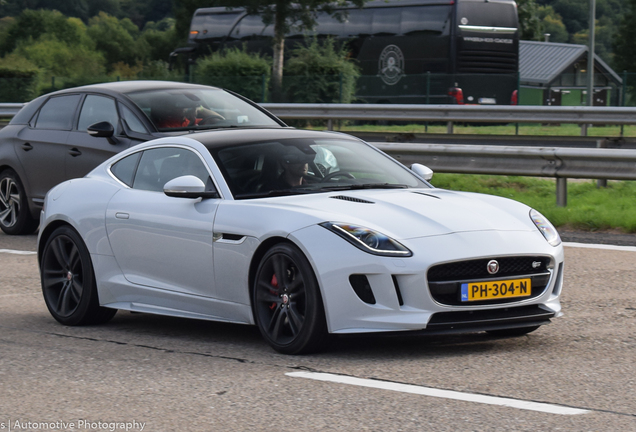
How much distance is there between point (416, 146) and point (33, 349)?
813cm

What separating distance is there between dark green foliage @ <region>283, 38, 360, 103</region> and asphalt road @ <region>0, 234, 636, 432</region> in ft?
73.9

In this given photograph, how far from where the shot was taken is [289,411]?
458cm

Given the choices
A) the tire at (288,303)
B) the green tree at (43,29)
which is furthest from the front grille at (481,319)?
the green tree at (43,29)

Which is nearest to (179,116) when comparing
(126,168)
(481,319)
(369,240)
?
(126,168)

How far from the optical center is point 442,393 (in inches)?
188

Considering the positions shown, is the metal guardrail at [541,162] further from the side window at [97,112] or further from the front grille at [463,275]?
the front grille at [463,275]

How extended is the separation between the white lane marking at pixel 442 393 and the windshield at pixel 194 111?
216 inches

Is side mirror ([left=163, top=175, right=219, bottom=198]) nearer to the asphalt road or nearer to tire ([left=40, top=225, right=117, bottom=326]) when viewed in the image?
the asphalt road

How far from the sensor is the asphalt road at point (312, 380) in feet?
14.5

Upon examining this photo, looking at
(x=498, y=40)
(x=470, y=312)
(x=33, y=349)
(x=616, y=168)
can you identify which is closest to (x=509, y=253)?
(x=470, y=312)

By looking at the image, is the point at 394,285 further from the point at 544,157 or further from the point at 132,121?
the point at 544,157

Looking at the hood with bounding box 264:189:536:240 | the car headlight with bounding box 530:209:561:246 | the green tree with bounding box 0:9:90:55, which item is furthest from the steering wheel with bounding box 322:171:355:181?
the green tree with bounding box 0:9:90:55

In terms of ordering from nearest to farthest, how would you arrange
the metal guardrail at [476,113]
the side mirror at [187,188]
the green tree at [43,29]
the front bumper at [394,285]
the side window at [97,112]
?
the front bumper at [394,285], the side mirror at [187,188], the side window at [97,112], the metal guardrail at [476,113], the green tree at [43,29]

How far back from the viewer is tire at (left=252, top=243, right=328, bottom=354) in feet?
18.2
